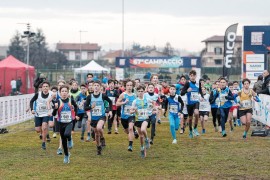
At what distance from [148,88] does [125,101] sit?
2.77 ft

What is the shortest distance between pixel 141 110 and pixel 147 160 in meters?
1.63

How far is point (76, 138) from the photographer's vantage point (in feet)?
69.4

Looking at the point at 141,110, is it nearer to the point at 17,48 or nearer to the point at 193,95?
the point at 193,95

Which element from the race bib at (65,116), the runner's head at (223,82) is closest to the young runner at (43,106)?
the race bib at (65,116)

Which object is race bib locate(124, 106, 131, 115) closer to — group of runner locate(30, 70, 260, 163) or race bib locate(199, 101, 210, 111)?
group of runner locate(30, 70, 260, 163)

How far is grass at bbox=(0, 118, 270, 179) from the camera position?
42.0 feet

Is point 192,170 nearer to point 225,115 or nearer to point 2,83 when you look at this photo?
point 225,115

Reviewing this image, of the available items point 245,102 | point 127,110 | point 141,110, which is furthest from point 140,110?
point 245,102

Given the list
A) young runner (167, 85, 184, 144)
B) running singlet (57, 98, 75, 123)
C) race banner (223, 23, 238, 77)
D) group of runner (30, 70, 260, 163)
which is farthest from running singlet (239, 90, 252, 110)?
race banner (223, 23, 238, 77)

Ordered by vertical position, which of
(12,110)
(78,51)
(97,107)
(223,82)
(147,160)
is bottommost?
(147,160)

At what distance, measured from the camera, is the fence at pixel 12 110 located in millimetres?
23562

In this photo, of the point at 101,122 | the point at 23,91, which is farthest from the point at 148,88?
the point at 23,91

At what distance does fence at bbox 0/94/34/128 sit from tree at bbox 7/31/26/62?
81.7m

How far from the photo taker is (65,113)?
1506 cm
